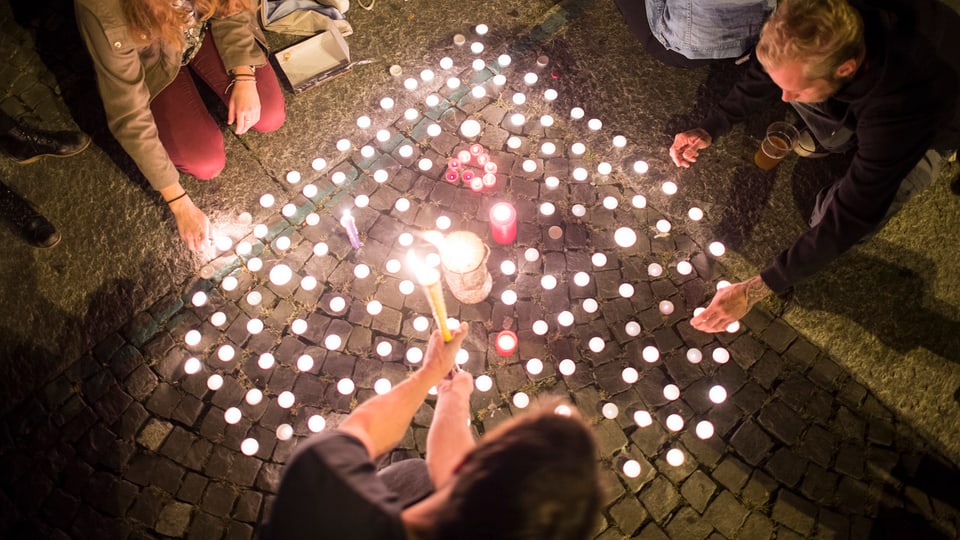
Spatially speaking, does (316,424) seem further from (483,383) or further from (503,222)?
(503,222)

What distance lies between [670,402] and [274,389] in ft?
6.92

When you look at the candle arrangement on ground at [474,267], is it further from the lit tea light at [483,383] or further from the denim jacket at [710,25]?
the denim jacket at [710,25]

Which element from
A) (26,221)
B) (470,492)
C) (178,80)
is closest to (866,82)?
(470,492)

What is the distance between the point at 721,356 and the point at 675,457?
61 centimetres

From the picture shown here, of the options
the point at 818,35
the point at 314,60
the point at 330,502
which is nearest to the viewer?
the point at 330,502

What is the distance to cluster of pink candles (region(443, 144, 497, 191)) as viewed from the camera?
3492mm

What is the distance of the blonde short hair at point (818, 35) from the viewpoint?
2266 millimetres

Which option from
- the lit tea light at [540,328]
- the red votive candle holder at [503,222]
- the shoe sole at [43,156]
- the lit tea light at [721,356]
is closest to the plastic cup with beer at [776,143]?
the lit tea light at [721,356]

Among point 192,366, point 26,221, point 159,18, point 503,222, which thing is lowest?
point 192,366

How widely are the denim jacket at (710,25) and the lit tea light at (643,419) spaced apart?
218 cm

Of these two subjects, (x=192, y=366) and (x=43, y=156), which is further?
(x=43, y=156)

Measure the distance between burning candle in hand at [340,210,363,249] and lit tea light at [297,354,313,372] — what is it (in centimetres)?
70

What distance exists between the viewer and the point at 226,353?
3.14 meters

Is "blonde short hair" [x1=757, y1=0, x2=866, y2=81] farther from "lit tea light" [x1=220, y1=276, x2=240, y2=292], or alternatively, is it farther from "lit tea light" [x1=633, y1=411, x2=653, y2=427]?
"lit tea light" [x1=220, y1=276, x2=240, y2=292]
